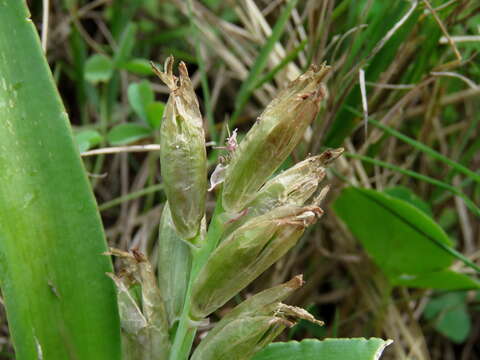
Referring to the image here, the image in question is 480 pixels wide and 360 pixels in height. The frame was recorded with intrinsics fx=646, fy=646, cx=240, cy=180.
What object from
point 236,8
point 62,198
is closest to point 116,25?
point 236,8

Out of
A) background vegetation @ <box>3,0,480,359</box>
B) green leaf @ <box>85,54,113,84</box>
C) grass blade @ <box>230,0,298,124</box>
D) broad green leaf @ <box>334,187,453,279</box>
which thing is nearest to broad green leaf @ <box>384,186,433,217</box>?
background vegetation @ <box>3,0,480,359</box>

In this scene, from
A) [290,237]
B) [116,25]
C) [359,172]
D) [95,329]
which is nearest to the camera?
[290,237]

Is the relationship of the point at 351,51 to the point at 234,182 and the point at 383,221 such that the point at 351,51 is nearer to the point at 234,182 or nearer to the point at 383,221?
the point at 383,221

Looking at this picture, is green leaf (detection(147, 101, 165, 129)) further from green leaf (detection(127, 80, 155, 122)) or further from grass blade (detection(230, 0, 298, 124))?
grass blade (detection(230, 0, 298, 124))

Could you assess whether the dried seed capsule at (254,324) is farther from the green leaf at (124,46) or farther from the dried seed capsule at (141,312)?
the green leaf at (124,46)

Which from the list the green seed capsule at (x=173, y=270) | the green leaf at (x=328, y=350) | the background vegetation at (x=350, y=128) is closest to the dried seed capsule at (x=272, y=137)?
the green seed capsule at (x=173, y=270)

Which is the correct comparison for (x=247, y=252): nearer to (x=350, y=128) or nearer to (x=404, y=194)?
(x=350, y=128)
